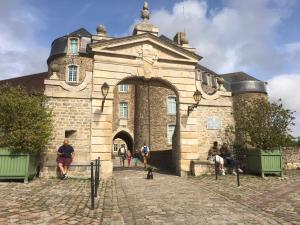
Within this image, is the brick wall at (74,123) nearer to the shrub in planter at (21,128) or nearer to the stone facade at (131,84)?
the stone facade at (131,84)

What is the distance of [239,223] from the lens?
534 centimetres

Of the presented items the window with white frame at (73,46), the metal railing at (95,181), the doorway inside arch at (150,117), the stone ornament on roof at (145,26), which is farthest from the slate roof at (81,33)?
the metal railing at (95,181)

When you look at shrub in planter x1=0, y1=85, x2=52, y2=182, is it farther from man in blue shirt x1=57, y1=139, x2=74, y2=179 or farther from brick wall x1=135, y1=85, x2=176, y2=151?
brick wall x1=135, y1=85, x2=176, y2=151

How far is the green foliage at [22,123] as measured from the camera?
32.4 feet

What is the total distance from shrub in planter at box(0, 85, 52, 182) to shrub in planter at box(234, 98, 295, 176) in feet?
24.0

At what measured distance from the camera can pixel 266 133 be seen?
1223cm

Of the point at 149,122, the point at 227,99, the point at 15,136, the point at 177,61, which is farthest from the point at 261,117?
the point at 149,122

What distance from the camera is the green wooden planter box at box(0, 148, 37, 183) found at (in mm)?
9539

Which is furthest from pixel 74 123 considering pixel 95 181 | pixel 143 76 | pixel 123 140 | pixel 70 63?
pixel 123 140

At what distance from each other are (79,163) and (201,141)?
502 centimetres

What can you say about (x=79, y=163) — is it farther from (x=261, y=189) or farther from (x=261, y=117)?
(x=261, y=117)

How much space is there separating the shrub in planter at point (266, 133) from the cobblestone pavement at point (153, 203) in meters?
1.69

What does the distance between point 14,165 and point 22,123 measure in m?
1.29

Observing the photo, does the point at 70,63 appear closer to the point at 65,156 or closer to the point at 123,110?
the point at 123,110
